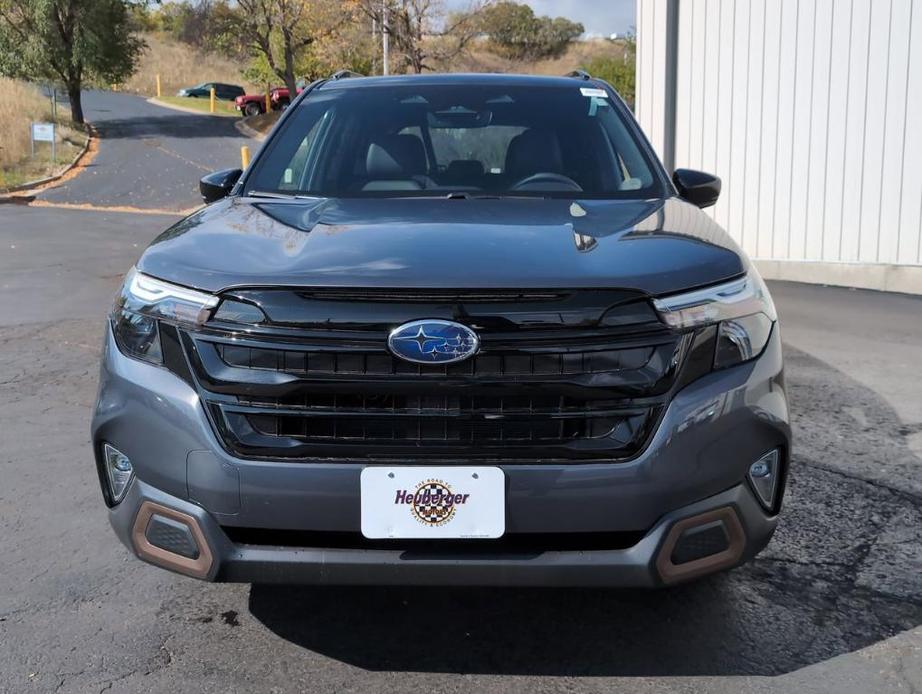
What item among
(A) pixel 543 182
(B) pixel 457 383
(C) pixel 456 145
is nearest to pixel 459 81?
(C) pixel 456 145

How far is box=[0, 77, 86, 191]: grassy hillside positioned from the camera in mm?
25125

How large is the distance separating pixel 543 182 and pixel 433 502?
1702mm

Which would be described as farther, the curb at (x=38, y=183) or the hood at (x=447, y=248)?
the curb at (x=38, y=183)

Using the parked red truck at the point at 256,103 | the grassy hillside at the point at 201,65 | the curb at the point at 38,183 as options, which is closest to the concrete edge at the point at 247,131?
the parked red truck at the point at 256,103

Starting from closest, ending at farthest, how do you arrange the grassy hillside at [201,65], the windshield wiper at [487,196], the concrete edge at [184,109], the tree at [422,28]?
the windshield wiper at [487,196] → the tree at [422,28] → the concrete edge at [184,109] → the grassy hillside at [201,65]

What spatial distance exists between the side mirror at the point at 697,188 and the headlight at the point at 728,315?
1.23 meters

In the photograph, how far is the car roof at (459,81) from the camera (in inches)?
169

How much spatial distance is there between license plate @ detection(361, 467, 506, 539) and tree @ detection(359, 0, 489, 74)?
30553mm

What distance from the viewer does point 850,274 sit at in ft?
31.8

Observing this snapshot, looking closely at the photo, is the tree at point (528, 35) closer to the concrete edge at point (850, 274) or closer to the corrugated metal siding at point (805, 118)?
the corrugated metal siding at point (805, 118)

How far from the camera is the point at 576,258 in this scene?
2561 mm

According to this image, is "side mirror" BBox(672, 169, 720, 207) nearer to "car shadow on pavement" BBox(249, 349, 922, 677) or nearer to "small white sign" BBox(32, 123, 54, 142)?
"car shadow on pavement" BBox(249, 349, 922, 677)

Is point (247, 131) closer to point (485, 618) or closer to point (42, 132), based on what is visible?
point (42, 132)

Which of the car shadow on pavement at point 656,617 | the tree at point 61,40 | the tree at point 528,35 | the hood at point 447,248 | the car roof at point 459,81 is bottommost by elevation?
the car shadow on pavement at point 656,617
